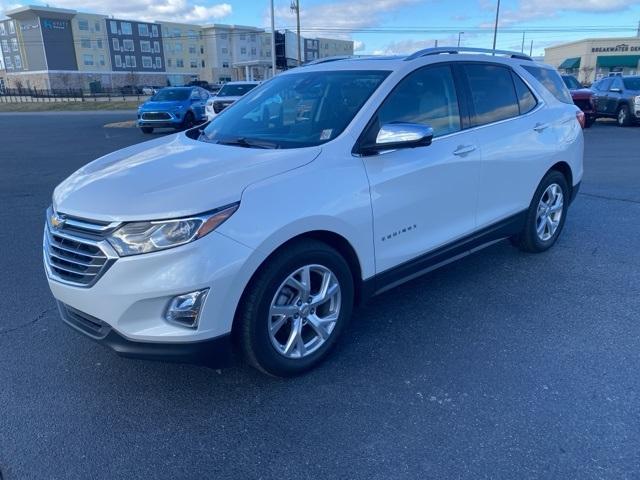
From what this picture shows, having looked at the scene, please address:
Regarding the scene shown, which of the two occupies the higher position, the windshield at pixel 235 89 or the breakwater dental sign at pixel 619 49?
the breakwater dental sign at pixel 619 49

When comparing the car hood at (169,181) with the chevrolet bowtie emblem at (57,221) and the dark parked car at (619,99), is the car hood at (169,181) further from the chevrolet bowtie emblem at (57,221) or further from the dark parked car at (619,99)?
the dark parked car at (619,99)

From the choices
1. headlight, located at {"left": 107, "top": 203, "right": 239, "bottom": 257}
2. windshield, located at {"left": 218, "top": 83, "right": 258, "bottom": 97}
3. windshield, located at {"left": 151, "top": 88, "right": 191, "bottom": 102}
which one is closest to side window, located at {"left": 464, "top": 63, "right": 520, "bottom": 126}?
headlight, located at {"left": 107, "top": 203, "right": 239, "bottom": 257}

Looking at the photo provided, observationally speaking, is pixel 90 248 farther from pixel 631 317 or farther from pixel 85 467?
pixel 631 317

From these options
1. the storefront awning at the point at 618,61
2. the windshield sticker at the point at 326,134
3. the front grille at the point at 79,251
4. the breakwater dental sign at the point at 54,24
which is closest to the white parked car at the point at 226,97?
the windshield sticker at the point at 326,134

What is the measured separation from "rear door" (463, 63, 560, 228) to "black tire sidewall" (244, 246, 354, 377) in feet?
5.29

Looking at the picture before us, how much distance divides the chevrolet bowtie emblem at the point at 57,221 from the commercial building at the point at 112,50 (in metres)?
74.6

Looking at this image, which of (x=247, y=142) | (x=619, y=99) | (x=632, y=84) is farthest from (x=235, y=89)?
(x=247, y=142)

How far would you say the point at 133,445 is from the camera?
2613 mm

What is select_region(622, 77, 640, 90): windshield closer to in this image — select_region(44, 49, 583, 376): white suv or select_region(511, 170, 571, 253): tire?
select_region(511, 170, 571, 253): tire

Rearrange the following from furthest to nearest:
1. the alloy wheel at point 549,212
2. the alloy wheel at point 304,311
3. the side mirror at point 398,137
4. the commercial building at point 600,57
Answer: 1. the commercial building at point 600,57
2. the alloy wheel at point 549,212
3. the side mirror at point 398,137
4. the alloy wheel at point 304,311

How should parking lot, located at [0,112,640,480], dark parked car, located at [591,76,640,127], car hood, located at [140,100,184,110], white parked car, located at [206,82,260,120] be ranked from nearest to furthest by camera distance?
parking lot, located at [0,112,640,480]
dark parked car, located at [591,76,640,127]
white parked car, located at [206,82,260,120]
car hood, located at [140,100,184,110]

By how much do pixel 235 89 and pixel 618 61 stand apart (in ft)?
187

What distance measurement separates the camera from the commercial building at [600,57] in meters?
59.2

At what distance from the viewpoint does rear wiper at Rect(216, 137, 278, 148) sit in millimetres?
3380
